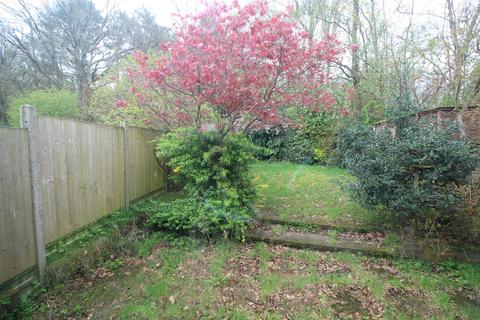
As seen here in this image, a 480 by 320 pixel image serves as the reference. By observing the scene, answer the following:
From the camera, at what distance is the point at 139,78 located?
5148 mm

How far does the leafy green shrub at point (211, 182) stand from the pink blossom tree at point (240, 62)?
1.26ft

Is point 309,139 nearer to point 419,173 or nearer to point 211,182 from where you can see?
point 419,173

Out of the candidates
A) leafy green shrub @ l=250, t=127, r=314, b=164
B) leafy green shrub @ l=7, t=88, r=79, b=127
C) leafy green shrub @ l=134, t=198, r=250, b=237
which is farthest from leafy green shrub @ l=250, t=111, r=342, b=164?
leafy green shrub @ l=7, t=88, r=79, b=127

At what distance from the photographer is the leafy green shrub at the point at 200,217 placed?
3475mm

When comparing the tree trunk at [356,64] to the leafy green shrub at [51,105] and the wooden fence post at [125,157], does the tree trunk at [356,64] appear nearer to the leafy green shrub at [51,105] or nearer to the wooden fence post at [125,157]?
the wooden fence post at [125,157]

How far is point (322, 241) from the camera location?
138 inches

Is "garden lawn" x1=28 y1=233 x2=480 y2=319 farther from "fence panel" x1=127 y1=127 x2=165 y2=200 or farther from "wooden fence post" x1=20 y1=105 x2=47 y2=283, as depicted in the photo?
"fence panel" x1=127 y1=127 x2=165 y2=200

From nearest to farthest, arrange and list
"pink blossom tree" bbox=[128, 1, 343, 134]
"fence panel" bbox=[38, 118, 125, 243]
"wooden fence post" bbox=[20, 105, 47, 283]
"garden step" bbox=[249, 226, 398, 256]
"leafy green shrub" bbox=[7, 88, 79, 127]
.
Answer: "wooden fence post" bbox=[20, 105, 47, 283] → "fence panel" bbox=[38, 118, 125, 243] → "garden step" bbox=[249, 226, 398, 256] → "pink blossom tree" bbox=[128, 1, 343, 134] → "leafy green shrub" bbox=[7, 88, 79, 127]

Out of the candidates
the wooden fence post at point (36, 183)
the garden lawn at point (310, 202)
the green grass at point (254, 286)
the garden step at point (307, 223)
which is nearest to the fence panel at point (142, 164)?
the green grass at point (254, 286)

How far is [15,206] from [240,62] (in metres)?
3.19

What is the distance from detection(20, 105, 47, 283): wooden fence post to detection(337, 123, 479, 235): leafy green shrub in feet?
13.1

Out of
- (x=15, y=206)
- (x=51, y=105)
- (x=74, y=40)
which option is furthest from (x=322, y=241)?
(x=74, y=40)

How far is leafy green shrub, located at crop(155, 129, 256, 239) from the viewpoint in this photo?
3.53 metres

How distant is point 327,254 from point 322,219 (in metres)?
0.97
